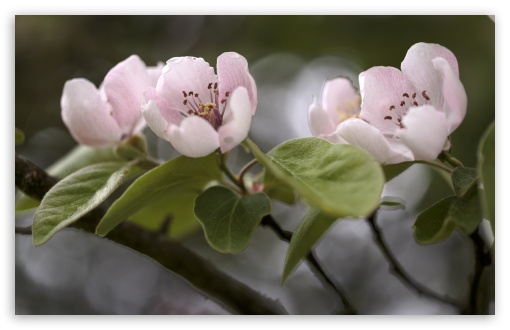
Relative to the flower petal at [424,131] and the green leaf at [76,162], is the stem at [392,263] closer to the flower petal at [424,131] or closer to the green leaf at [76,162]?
the flower petal at [424,131]

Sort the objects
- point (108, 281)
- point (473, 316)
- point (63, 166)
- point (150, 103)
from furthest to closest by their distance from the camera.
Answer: point (108, 281) → point (63, 166) → point (473, 316) → point (150, 103)

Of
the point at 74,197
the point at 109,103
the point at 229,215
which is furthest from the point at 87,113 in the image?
the point at 229,215

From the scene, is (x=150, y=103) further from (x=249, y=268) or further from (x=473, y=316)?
(x=249, y=268)

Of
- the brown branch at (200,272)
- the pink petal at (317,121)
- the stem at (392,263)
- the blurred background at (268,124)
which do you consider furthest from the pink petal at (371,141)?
the blurred background at (268,124)

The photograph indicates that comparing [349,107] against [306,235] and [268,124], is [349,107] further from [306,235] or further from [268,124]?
[268,124]

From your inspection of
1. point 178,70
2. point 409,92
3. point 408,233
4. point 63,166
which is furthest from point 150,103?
point 408,233

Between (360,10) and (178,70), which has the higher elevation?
(360,10)

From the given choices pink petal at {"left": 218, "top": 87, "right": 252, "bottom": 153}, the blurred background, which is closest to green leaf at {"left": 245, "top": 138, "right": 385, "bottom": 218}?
pink petal at {"left": 218, "top": 87, "right": 252, "bottom": 153}
